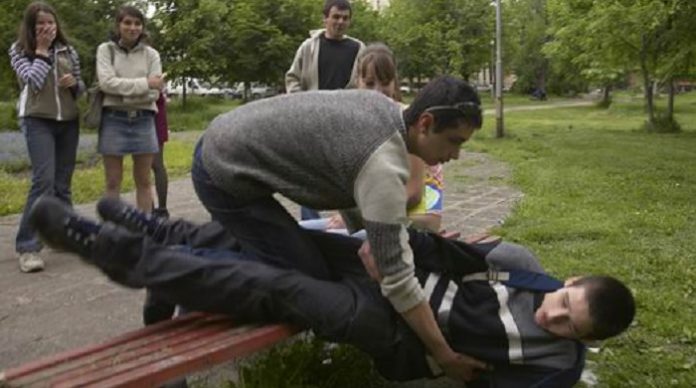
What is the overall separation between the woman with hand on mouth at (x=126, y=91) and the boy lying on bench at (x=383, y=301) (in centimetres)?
273

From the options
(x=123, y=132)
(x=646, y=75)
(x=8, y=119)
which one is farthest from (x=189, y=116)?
(x=123, y=132)

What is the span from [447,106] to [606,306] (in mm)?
926

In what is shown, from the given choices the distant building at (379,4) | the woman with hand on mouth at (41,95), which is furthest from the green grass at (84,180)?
the distant building at (379,4)

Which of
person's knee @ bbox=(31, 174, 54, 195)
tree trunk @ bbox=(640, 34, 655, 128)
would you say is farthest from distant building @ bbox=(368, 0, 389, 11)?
person's knee @ bbox=(31, 174, 54, 195)

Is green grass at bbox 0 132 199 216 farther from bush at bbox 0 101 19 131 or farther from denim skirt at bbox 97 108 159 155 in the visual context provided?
bush at bbox 0 101 19 131

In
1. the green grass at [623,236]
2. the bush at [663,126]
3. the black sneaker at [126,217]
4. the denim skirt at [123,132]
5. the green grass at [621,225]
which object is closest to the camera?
the black sneaker at [126,217]

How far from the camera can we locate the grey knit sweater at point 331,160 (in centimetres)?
261

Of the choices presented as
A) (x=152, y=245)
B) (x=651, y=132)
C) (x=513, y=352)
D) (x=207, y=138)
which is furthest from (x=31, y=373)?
(x=651, y=132)

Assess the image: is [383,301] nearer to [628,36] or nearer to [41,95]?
[41,95]

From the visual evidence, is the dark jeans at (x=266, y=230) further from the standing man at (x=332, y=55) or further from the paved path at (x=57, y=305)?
the standing man at (x=332, y=55)

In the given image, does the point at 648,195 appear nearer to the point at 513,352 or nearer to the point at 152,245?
the point at 513,352

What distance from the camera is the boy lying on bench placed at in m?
2.82

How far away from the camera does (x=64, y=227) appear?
2.83 meters

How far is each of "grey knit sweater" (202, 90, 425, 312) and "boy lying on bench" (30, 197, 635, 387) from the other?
256 mm
